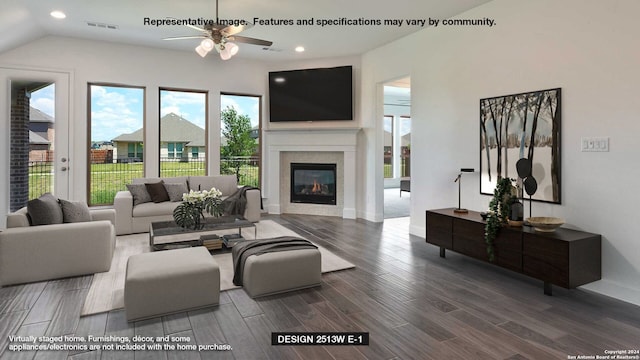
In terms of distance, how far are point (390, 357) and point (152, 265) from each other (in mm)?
1877

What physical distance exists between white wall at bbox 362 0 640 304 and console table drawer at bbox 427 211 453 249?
0.57 m

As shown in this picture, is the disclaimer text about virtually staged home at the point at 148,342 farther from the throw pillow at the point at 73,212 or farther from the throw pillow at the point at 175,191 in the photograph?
the throw pillow at the point at 175,191

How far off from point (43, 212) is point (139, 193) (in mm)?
2018

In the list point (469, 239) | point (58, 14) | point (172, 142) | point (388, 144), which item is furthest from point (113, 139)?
point (388, 144)

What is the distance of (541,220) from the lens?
10.9 ft

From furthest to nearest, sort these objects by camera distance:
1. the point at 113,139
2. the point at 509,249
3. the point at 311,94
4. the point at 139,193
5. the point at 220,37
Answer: the point at 311,94
the point at 113,139
the point at 139,193
the point at 220,37
the point at 509,249

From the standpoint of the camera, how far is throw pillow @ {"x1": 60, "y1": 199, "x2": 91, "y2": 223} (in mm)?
3740

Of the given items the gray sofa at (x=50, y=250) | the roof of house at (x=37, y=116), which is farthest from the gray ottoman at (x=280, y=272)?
the roof of house at (x=37, y=116)

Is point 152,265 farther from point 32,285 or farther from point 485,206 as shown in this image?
point 485,206

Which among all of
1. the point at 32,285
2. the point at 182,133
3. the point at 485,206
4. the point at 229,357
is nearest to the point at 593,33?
the point at 485,206

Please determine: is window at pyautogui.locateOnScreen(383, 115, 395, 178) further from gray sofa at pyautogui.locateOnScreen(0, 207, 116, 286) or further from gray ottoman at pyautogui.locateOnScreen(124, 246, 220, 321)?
gray ottoman at pyautogui.locateOnScreen(124, 246, 220, 321)

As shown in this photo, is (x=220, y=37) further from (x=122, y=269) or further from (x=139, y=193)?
(x=139, y=193)

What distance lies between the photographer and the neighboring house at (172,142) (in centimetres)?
631

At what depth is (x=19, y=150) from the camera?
5570 mm
